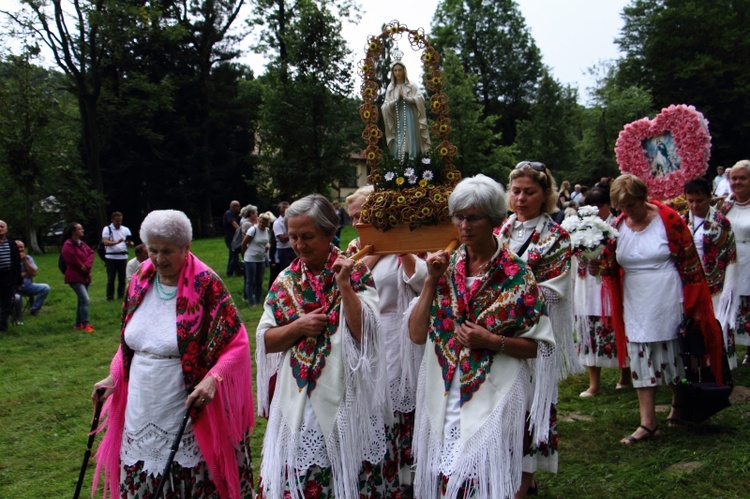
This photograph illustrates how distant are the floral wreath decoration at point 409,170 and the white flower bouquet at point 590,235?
1348 mm

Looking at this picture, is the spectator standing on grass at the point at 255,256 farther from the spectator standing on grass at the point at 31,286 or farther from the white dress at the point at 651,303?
the white dress at the point at 651,303

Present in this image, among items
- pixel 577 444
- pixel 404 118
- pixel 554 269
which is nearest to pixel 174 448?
pixel 554 269

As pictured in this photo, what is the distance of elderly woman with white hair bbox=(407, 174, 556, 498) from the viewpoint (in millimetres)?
3227

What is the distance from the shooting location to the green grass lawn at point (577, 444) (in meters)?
4.68

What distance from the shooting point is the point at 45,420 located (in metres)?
7.15

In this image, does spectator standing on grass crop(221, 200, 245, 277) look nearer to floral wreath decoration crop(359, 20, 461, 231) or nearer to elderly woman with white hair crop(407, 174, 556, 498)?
floral wreath decoration crop(359, 20, 461, 231)

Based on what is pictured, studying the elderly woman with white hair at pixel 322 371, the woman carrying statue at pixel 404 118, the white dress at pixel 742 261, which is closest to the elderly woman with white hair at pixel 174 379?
the elderly woman with white hair at pixel 322 371

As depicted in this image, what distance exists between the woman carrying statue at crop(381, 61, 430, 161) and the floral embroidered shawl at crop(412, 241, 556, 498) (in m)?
1.60

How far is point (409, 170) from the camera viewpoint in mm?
4523

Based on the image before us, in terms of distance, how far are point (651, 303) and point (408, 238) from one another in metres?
2.37

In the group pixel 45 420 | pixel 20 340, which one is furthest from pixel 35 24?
pixel 45 420

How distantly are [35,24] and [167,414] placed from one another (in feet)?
88.3

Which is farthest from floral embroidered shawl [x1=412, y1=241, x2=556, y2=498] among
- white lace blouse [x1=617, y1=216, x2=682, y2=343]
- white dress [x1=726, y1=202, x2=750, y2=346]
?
white dress [x1=726, y1=202, x2=750, y2=346]

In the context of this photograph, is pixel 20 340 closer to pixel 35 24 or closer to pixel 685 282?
pixel 685 282
